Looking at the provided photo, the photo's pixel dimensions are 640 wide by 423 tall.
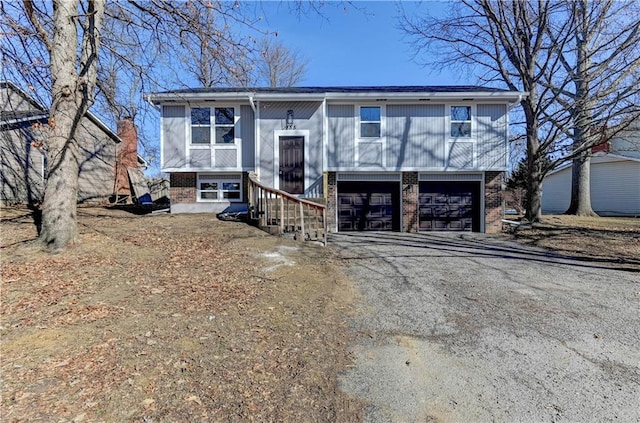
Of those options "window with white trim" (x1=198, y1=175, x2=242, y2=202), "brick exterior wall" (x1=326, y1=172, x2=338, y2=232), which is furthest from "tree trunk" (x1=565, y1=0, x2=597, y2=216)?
"window with white trim" (x1=198, y1=175, x2=242, y2=202)

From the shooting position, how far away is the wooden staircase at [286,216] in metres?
9.64

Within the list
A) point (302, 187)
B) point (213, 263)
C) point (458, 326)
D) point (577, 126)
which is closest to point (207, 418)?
point (458, 326)

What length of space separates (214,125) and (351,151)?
216 inches

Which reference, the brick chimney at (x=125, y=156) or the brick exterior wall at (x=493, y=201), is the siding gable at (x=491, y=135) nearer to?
Result: the brick exterior wall at (x=493, y=201)

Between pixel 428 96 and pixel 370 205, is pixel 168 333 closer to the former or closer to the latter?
pixel 370 205

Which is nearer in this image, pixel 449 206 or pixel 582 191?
pixel 449 206

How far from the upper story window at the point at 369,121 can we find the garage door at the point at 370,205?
195 cm

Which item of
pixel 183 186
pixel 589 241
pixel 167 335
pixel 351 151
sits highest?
pixel 351 151

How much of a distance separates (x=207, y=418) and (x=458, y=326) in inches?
130

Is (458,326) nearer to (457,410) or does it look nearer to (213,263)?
(457,410)

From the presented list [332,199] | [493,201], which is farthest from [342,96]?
[493,201]

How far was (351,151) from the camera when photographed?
13406 mm

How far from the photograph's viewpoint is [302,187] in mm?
13195

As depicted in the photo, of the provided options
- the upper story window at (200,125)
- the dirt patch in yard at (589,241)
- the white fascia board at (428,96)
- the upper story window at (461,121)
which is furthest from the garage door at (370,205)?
the upper story window at (200,125)
